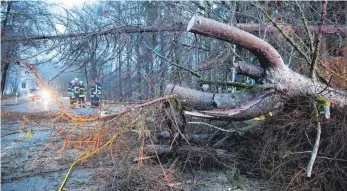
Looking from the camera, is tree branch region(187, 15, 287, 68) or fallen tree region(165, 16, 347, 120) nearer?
tree branch region(187, 15, 287, 68)

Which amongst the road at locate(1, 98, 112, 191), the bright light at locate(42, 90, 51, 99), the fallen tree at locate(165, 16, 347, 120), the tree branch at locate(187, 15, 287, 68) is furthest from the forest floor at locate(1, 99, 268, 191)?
the tree branch at locate(187, 15, 287, 68)

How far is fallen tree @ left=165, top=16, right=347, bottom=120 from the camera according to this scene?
3322 millimetres

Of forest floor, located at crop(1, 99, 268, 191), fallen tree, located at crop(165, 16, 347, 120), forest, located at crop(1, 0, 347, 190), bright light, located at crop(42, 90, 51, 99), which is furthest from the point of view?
fallen tree, located at crop(165, 16, 347, 120)

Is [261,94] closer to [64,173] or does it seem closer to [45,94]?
[45,94]

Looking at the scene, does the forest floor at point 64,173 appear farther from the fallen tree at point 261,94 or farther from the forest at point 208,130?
the fallen tree at point 261,94

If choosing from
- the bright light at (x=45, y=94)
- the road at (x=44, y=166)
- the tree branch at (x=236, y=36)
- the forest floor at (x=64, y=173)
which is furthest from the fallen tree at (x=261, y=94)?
the bright light at (x=45, y=94)

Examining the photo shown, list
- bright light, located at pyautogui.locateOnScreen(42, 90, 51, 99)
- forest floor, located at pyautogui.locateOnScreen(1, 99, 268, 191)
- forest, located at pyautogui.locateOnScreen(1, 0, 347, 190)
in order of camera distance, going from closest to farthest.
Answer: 1. bright light, located at pyautogui.locateOnScreen(42, 90, 51, 99)
2. forest, located at pyautogui.locateOnScreen(1, 0, 347, 190)
3. forest floor, located at pyautogui.locateOnScreen(1, 99, 268, 191)

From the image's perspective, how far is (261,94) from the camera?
3438 mm

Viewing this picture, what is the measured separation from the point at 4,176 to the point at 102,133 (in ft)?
5.70

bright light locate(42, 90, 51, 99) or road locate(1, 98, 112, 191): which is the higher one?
bright light locate(42, 90, 51, 99)

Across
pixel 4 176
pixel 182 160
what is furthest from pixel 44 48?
pixel 182 160

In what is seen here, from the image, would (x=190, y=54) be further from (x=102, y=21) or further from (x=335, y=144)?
(x=335, y=144)

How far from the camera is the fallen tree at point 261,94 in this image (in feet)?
10.9

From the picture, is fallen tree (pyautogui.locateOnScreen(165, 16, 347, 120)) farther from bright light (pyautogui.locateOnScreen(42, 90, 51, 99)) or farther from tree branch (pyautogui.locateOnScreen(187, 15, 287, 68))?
bright light (pyautogui.locateOnScreen(42, 90, 51, 99))
